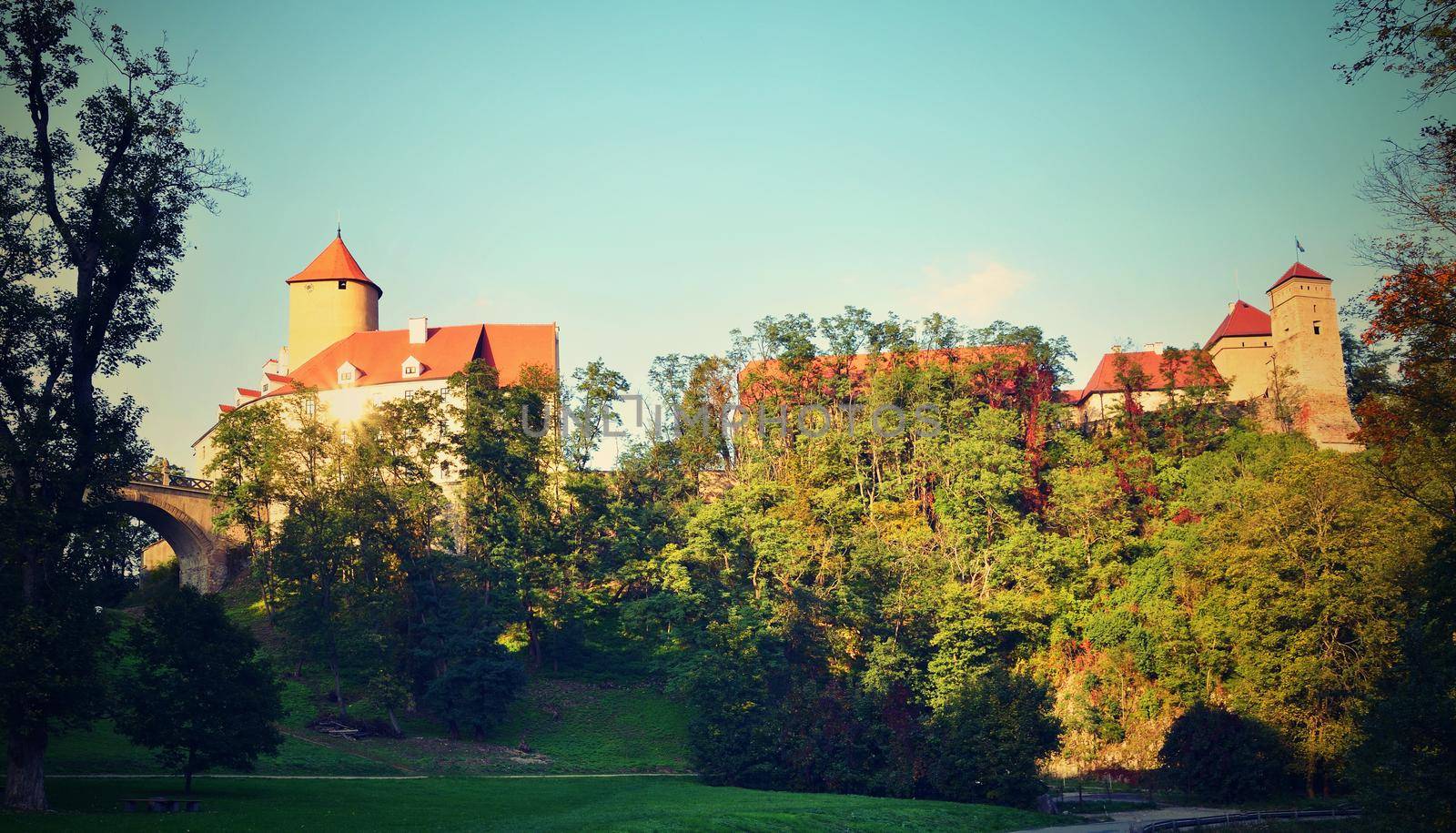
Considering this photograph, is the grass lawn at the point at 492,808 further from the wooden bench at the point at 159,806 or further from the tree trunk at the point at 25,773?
the tree trunk at the point at 25,773

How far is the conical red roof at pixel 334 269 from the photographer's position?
72812 mm

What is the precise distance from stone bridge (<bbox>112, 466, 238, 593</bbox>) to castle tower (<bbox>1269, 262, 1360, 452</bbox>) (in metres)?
60.5

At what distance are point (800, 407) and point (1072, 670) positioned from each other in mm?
20003

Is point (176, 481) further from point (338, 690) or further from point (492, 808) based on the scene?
point (492, 808)

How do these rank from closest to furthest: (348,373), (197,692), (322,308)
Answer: (197,692), (348,373), (322,308)

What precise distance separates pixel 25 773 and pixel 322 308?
54403mm

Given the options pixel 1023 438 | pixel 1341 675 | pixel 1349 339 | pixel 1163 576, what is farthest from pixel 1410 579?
pixel 1349 339

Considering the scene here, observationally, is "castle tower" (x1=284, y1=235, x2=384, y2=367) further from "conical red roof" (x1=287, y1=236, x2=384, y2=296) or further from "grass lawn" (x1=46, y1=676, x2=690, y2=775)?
"grass lawn" (x1=46, y1=676, x2=690, y2=775)

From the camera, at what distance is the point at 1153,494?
54.2 meters

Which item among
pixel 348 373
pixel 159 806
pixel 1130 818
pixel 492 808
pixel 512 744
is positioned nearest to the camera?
pixel 159 806

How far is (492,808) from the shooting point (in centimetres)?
2750

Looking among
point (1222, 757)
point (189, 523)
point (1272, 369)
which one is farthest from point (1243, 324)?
point (189, 523)

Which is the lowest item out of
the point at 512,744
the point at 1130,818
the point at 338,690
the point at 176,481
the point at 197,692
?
the point at 1130,818

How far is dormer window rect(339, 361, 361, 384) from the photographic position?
67000 millimetres
